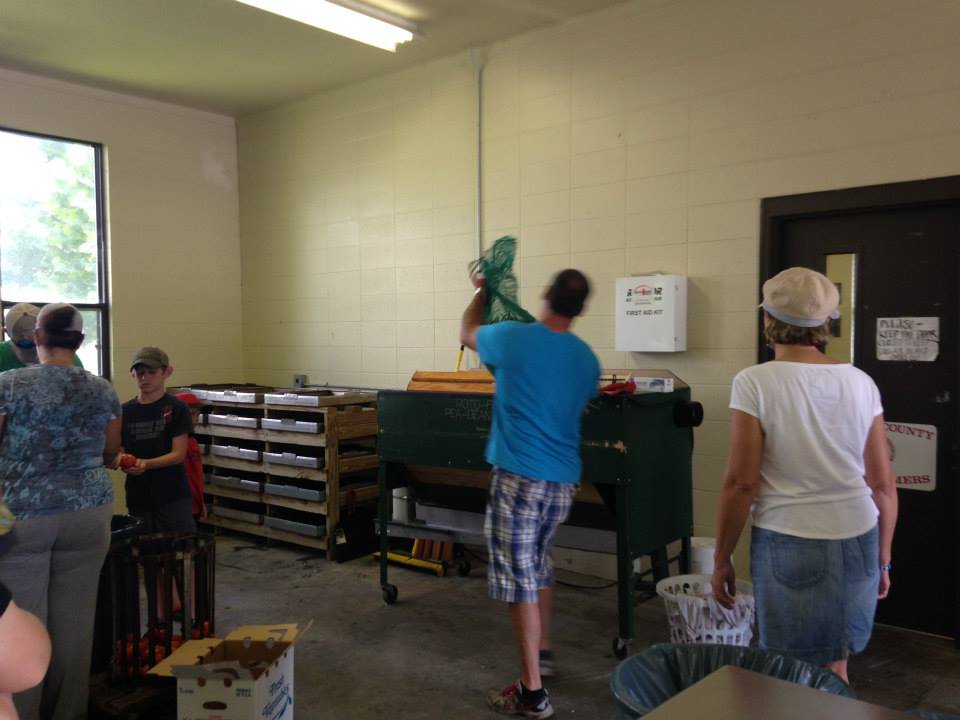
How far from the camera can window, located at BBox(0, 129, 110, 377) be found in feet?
18.4

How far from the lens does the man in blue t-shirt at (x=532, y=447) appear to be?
2.88 metres

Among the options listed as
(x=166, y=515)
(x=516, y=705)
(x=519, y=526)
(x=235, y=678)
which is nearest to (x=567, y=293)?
(x=519, y=526)

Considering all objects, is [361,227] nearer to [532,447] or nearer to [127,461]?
[127,461]

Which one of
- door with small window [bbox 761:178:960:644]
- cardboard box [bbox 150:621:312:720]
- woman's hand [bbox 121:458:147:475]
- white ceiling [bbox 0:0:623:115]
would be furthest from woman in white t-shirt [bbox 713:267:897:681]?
white ceiling [bbox 0:0:623:115]

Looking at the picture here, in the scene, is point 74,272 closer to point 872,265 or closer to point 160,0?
point 160,0

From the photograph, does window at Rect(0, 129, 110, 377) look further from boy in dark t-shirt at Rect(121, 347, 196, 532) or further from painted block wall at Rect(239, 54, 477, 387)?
boy in dark t-shirt at Rect(121, 347, 196, 532)

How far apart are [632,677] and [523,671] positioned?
4.51 feet

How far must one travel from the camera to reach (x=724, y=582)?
7.16ft

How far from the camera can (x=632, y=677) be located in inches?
67.8

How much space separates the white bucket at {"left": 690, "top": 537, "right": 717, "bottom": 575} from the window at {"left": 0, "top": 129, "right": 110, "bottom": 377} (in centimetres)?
453

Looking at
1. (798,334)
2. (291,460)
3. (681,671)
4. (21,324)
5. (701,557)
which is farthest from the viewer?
(291,460)

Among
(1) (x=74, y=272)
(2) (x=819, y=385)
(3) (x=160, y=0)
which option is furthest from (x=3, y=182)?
(2) (x=819, y=385)

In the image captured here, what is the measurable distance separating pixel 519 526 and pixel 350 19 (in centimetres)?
321

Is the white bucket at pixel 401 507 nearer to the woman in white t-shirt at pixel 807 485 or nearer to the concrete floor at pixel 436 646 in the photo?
the concrete floor at pixel 436 646
